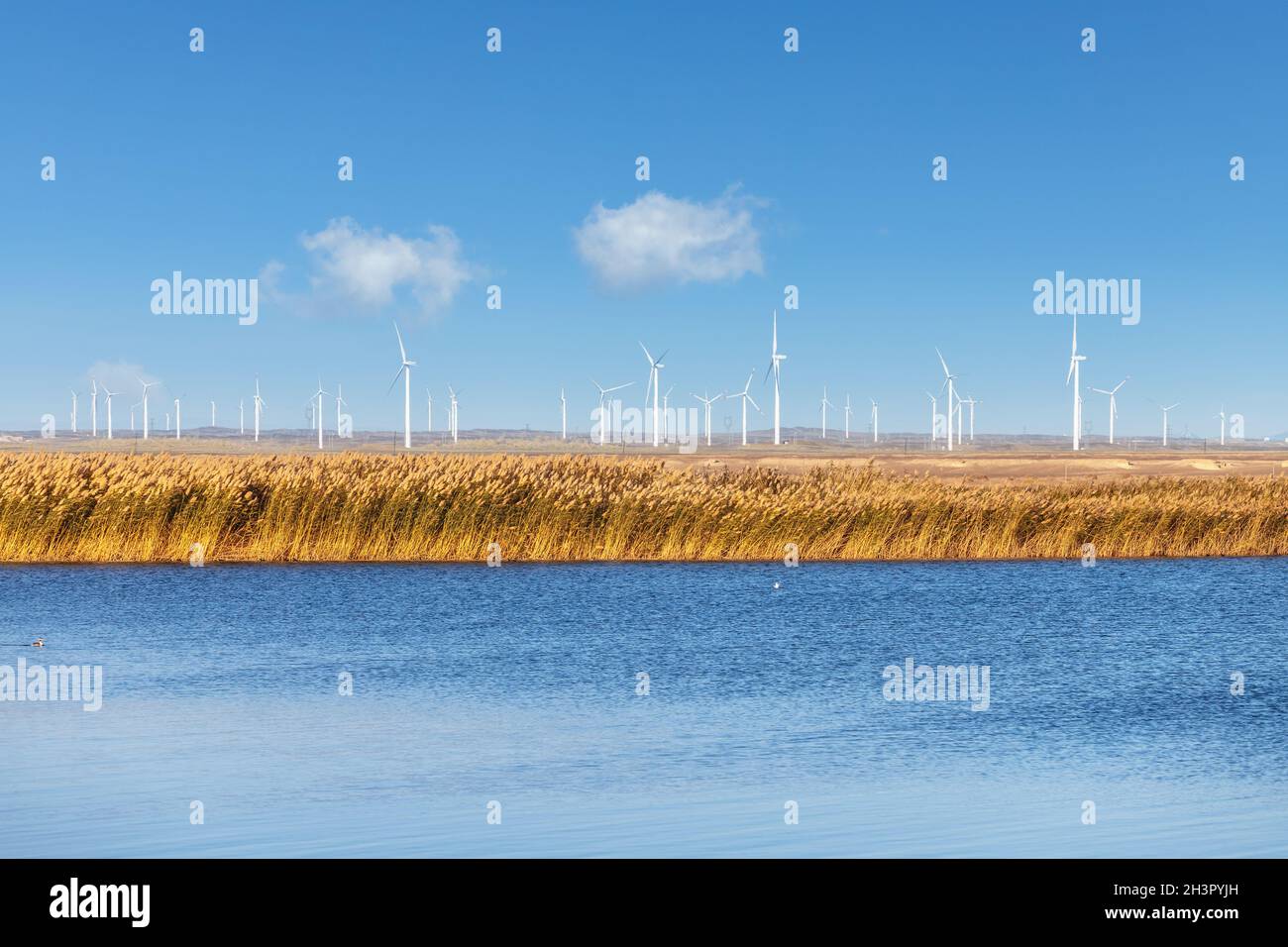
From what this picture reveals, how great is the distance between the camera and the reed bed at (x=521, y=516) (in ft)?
127

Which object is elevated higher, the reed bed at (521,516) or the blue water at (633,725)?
the reed bed at (521,516)

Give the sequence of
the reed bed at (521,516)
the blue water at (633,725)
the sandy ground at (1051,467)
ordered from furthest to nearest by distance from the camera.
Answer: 1. the sandy ground at (1051,467)
2. the reed bed at (521,516)
3. the blue water at (633,725)

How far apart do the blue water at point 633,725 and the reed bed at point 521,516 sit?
16.5 ft

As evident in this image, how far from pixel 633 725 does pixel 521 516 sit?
2282cm

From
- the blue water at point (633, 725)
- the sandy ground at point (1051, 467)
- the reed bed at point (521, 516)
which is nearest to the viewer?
the blue water at point (633, 725)

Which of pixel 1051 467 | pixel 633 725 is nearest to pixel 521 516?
pixel 633 725

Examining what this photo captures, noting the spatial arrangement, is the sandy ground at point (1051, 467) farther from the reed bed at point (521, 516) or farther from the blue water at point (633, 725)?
the blue water at point (633, 725)

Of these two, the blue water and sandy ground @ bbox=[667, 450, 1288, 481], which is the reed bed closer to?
the blue water

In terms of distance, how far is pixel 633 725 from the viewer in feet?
60.4

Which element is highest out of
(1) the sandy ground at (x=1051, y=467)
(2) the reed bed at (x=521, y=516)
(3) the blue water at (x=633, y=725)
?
(1) the sandy ground at (x=1051, y=467)

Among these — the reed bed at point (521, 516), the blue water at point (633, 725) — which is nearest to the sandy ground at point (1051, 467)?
the reed bed at point (521, 516)

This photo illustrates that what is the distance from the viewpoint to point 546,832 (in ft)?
43.6

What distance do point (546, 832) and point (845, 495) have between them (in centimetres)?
3026
